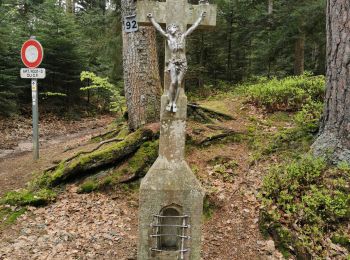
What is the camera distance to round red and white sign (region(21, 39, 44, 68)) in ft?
25.0

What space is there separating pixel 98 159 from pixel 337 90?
4.27m

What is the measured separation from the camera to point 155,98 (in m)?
6.54

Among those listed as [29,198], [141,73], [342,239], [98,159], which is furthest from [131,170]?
[342,239]

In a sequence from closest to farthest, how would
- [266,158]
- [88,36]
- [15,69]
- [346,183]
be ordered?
[346,183]
[266,158]
[15,69]
[88,36]

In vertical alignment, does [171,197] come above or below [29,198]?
above

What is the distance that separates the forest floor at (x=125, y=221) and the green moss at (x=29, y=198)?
0.15 meters

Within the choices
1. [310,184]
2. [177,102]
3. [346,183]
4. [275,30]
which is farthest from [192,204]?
[275,30]

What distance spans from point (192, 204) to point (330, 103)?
10.3 feet

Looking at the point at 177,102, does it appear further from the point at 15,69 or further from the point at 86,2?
the point at 86,2

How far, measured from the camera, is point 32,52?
7.65 meters

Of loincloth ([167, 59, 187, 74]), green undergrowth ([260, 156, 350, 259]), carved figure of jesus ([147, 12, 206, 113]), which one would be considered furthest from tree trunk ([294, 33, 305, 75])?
loincloth ([167, 59, 187, 74])

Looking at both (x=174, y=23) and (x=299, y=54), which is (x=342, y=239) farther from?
(x=299, y=54)

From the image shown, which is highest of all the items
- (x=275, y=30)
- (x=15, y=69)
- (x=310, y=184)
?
(x=275, y=30)

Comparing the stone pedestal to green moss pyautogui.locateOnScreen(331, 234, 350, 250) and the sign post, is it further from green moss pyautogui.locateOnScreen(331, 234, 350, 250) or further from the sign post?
the sign post
